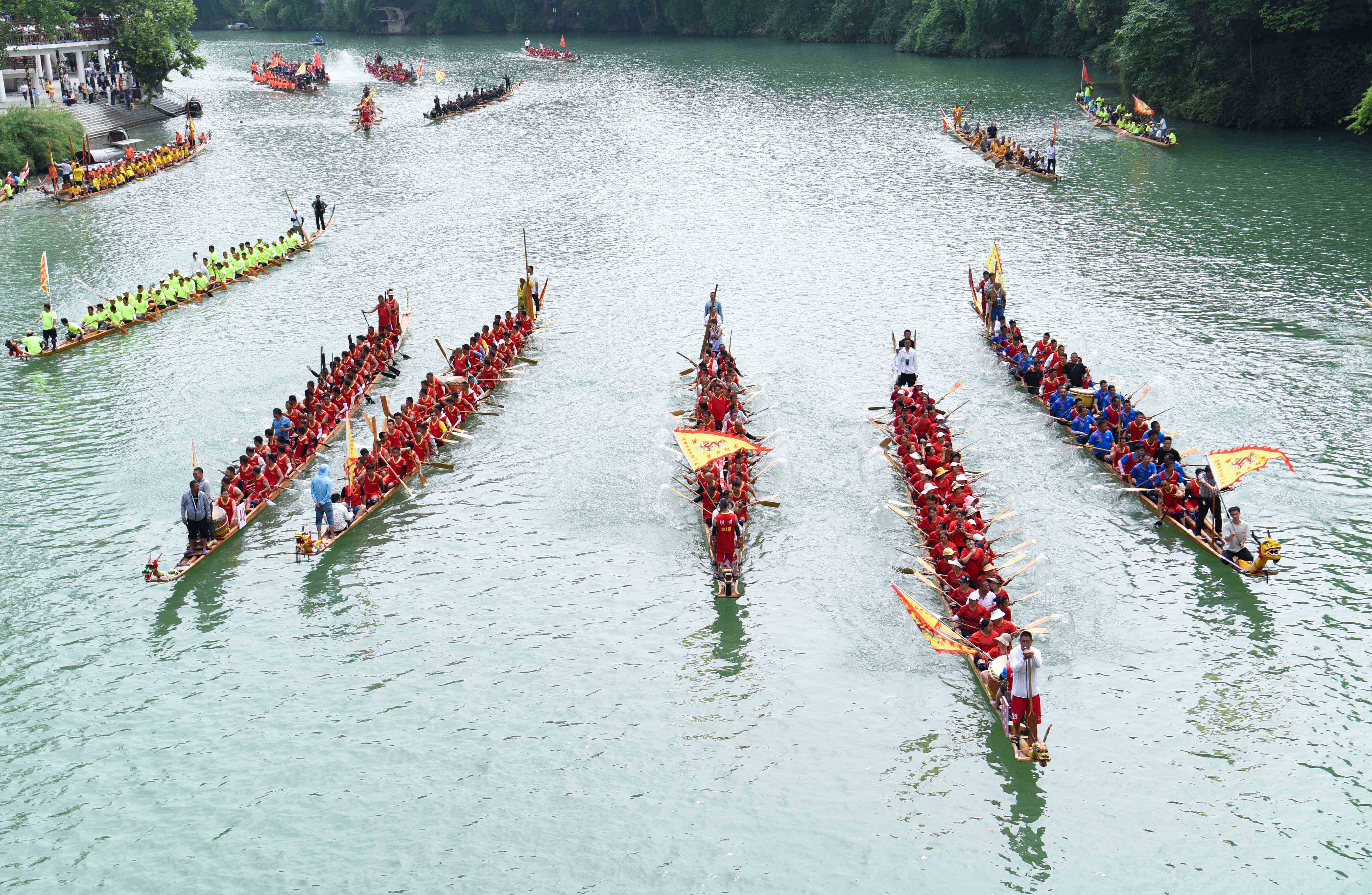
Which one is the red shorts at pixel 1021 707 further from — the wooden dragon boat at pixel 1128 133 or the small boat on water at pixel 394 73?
the small boat on water at pixel 394 73

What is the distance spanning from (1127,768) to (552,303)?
79.6 feet

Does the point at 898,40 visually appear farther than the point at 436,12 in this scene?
No

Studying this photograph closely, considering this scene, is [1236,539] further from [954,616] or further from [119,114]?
[119,114]

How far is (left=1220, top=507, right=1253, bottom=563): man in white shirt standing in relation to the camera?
18.8m

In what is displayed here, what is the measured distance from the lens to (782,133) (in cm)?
6072

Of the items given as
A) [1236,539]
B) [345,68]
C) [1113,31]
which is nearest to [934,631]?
[1236,539]

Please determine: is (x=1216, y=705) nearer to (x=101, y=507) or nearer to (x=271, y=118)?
(x=101, y=507)

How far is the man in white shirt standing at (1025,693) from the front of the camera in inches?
570

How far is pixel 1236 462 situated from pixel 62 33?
221 ft

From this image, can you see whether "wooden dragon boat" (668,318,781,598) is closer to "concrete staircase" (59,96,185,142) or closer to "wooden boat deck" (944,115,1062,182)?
"wooden boat deck" (944,115,1062,182)

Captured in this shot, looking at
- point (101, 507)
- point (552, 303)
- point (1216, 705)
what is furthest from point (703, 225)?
point (1216, 705)

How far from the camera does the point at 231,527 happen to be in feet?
68.7

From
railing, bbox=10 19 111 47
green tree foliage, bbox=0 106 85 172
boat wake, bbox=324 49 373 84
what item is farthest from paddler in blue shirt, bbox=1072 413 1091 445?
boat wake, bbox=324 49 373 84

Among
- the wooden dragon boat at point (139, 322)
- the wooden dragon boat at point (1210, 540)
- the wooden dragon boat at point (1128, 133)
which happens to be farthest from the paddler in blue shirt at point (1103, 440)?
the wooden dragon boat at point (1128, 133)
